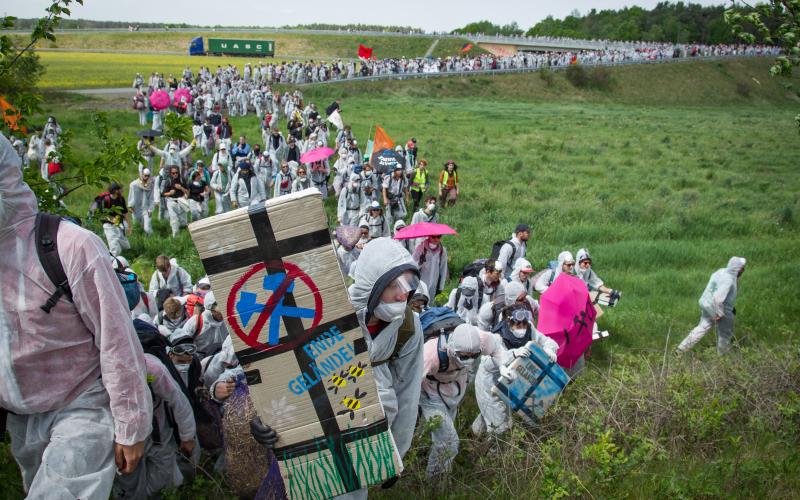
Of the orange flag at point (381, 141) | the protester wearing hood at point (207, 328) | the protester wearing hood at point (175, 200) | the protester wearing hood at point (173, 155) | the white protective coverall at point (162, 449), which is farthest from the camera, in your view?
the orange flag at point (381, 141)

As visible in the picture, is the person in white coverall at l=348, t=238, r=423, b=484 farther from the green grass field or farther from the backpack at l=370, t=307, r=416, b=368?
the green grass field

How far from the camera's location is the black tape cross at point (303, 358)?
2.64 metres

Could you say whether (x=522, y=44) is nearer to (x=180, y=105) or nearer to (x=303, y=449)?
(x=180, y=105)

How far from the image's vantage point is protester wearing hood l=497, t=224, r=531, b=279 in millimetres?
9602

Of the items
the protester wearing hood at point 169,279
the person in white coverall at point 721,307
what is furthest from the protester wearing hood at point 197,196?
the person in white coverall at point 721,307

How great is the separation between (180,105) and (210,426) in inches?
1001

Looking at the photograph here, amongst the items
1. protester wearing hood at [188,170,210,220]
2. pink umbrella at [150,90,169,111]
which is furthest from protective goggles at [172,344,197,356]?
pink umbrella at [150,90,169,111]

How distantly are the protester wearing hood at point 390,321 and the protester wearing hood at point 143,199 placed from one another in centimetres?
1197

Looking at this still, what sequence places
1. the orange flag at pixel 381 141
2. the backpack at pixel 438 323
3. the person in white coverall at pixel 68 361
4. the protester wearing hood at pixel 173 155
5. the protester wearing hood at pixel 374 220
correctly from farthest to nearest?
1. the orange flag at pixel 381 141
2. the protester wearing hood at pixel 173 155
3. the protester wearing hood at pixel 374 220
4. the backpack at pixel 438 323
5. the person in white coverall at pixel 68 361

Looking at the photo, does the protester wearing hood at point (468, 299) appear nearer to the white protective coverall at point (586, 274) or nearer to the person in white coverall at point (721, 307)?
the white protective coverall at point (586, 274)

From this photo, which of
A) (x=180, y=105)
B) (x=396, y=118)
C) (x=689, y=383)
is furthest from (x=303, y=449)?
(x=396, y=118)

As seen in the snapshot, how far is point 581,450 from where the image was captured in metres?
4.35

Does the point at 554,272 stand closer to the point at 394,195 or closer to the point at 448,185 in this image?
the point at 394,195

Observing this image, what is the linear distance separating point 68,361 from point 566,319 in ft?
17.3
